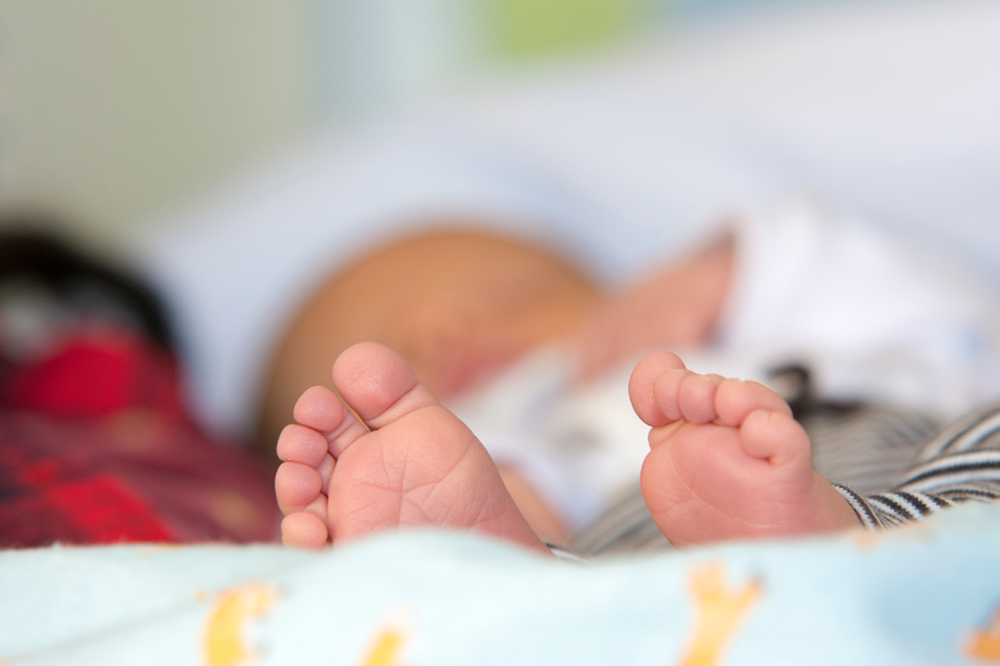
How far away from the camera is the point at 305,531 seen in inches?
13.1

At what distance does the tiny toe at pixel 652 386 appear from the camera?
0.31 meters

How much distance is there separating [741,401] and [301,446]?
0.57 feet

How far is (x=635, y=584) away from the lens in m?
0.25

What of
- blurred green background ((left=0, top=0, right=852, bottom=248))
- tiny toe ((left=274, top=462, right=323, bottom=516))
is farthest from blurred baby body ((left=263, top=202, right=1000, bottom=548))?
blurred green background ((left=0, top=0, right=852, bottom=248))

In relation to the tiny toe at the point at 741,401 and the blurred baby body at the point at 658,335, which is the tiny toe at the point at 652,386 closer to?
the tiny toe at the point at 741,401

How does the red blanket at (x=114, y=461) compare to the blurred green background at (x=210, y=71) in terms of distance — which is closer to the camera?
the red blanket at (x=114, y=461)

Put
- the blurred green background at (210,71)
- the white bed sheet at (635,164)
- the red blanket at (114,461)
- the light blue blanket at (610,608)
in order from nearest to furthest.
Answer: the light blue blanket at (610,608), the red blanket at (114,461), the white bed sheet at (635,164), the blurred green background at (210,71)

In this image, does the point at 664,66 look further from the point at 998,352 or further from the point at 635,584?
the point at 635,584

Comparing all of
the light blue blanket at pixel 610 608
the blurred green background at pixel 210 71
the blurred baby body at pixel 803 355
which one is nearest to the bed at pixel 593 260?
the light blue blanket at pixel 610 608

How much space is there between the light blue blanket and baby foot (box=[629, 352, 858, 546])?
3 cm

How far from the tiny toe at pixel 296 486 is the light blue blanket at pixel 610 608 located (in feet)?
0.17

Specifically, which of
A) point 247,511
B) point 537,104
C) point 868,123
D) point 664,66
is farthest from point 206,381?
point 868,123

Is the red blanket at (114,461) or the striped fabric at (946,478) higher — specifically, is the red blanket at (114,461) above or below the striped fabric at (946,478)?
below

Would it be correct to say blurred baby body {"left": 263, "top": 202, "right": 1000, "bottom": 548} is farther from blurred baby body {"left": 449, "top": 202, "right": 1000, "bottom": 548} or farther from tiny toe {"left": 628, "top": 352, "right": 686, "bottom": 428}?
tiny toe {"left": 628, "top": 352, "right": 686, "bottom": 428}
